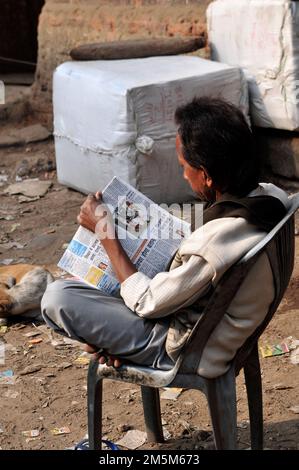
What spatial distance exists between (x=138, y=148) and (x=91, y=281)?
3287 mm

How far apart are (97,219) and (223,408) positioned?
79cm

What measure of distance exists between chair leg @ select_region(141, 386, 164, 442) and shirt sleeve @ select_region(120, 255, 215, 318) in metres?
0.61

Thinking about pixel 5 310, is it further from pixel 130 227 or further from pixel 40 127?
pixel 40 127

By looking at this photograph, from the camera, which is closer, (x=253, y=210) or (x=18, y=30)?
(x=253, y=210)

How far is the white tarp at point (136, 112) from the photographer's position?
6152 mm

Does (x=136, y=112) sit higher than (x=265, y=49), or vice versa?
(x=265, y=49)

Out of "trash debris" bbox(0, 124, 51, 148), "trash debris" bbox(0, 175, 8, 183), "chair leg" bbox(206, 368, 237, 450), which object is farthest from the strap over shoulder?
"trash debris" bbox(0, 124, 51, 148)

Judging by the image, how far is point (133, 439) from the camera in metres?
3.48

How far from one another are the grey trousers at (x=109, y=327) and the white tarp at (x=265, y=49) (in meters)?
3.80

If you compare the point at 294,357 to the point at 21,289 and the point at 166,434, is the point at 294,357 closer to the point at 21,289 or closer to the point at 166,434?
the point at 166,434

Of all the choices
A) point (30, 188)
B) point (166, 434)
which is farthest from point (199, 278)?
point (30, 188)

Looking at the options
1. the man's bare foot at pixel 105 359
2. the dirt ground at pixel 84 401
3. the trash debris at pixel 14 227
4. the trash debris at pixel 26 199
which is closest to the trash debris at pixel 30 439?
the dirt ground at pixel 84 401

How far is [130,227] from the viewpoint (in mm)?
2977
